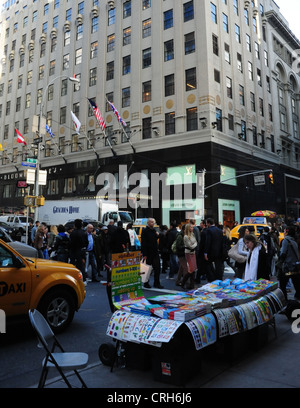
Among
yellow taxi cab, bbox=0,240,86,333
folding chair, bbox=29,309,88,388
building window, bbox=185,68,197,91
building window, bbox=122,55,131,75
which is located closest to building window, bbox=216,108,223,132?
building window, bbox=185,68,197,91

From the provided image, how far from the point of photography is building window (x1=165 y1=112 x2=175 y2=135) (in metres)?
31.0

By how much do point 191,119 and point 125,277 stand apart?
26808mm

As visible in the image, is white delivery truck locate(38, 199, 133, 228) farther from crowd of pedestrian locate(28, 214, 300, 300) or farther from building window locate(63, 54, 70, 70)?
building window locate(63, 54, 70, 70)

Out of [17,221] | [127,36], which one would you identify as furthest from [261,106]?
[17,221]

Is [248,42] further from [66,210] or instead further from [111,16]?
[66,210]

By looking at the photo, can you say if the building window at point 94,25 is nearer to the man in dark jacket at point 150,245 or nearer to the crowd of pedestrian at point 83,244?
the crowd of pedestrian at point 83,244

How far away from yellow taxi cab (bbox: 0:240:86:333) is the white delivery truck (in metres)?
17.0

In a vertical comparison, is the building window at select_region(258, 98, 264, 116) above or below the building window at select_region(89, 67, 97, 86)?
below

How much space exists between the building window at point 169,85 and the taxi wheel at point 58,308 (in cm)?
2864

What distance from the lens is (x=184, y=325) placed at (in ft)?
11.8

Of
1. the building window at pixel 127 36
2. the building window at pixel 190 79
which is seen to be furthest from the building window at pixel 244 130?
the building window at pixel 127 36

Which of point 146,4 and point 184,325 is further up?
point 146,4

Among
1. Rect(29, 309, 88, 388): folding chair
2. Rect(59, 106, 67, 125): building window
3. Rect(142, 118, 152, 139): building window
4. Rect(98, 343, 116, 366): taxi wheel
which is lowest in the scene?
Rect(98, 343, 116, 366): taxi wheel
